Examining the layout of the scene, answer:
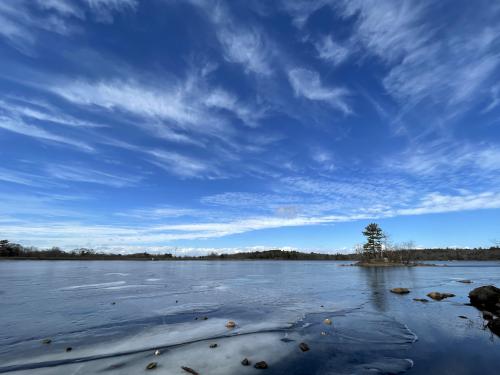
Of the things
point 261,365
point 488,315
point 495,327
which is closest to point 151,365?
point 261,365

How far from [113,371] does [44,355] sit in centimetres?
402

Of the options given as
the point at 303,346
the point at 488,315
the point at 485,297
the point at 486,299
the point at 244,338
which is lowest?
the point at 244,338

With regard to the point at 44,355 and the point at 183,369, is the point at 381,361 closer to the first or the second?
the point at 183,369

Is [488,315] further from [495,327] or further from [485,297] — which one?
[485,297]

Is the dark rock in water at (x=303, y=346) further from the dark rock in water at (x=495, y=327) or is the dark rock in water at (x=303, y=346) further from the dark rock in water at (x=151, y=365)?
the dark rock in water at (x=495, y=327)

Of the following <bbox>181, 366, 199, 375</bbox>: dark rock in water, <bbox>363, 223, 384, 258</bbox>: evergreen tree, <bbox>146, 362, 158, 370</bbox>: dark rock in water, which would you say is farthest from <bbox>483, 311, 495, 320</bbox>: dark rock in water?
<bbox>363, 223, 384, 258</bbox>: evergreen tree

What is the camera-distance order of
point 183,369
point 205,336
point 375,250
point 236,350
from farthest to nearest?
1. point 375,250
2. point 205,336
3. point 236,350
4. point 183,369

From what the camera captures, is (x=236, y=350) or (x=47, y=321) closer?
(x=236, y=350)

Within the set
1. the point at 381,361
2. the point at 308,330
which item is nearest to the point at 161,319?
the point at 308,330

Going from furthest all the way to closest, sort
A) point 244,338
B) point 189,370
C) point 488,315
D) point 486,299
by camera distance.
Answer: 1. point 486,299
2. point 488,315
3. point 244,338
4. point 189,370

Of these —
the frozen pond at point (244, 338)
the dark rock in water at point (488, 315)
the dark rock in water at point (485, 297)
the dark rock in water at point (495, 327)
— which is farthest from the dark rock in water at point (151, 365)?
the dark rock in water at point (485, 297)

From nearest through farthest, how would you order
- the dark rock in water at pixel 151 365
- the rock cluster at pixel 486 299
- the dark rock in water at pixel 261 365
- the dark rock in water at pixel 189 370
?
1. the dark rock in water at pixel 189 370
2. the dark rock in water at pixel 151 365
3. the dark rock in water at pixel 261 365
4. the rock cluster at pixel 486 299

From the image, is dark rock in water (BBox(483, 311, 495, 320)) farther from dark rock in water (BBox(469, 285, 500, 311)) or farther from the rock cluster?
dark rock in water (BBox(469, 285, 500, 311))

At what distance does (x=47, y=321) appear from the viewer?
1880 cm
